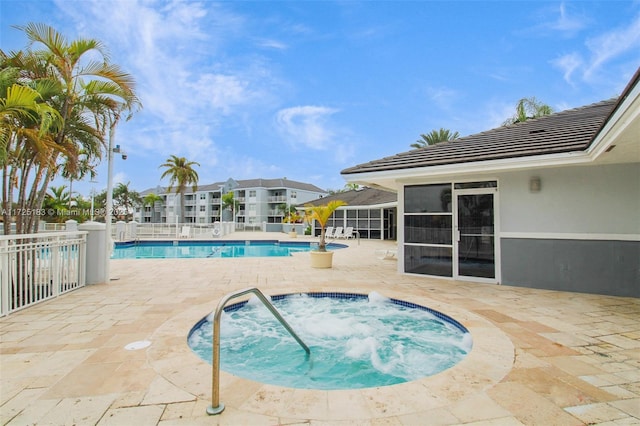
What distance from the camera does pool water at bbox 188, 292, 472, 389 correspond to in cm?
316

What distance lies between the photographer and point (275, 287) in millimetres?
6109

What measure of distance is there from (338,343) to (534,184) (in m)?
5.02

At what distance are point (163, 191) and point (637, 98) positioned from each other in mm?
59867

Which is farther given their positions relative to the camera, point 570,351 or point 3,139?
point 3,139

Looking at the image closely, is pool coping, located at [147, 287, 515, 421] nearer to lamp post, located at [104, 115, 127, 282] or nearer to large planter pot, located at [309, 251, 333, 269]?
lamp post, located at [104, 115, 127, 282]

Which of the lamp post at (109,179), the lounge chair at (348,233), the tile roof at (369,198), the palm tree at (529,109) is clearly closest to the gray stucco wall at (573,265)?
the lamp post at (109,179)

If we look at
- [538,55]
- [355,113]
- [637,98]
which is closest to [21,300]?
[637,98]

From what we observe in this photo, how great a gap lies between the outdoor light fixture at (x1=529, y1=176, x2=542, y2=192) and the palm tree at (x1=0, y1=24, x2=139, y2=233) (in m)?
7.93

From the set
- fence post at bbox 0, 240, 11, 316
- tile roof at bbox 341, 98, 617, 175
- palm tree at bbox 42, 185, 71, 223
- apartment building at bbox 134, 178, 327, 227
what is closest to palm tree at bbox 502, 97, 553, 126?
tile roof at bbox 341, 98, 617, 175

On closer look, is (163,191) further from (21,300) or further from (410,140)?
(21,300)

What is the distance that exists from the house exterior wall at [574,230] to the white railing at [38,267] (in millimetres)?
8235

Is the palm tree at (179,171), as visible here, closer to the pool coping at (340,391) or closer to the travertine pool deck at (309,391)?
the travertine pool deck at (309,391)

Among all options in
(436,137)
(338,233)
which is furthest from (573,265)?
(436,137)

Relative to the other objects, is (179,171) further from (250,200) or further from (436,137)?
(436,137)
